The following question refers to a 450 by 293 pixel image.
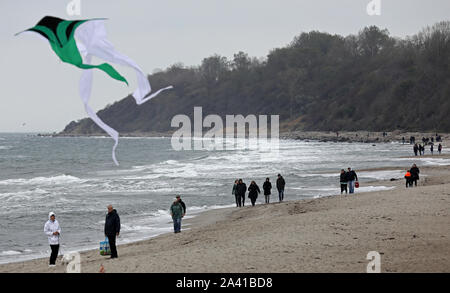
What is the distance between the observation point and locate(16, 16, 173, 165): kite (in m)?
6.60

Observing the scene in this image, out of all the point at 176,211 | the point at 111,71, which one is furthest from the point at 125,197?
the point at 111,71

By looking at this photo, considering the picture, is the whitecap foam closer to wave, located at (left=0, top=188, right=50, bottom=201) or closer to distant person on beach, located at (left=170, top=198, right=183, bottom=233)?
distant person on beach, located at (left=170, top=198, right=183, bottom=233)

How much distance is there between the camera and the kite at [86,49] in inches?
260

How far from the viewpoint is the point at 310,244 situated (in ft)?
37.7

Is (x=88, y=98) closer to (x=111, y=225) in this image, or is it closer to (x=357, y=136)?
(x=111, y=225)

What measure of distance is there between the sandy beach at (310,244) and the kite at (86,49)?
13.0 feet

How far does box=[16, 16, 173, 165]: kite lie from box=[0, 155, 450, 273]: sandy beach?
3960 mm

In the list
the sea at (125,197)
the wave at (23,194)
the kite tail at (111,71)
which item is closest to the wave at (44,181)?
the sea at (125,197)

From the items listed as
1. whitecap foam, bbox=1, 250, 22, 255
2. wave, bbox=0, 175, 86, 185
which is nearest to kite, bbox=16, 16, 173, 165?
whitecap foam, bbox=1, 250, 22, 255

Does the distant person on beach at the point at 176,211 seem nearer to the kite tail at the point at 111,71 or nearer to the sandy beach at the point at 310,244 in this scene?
the sandy beach at the point at 310,244
